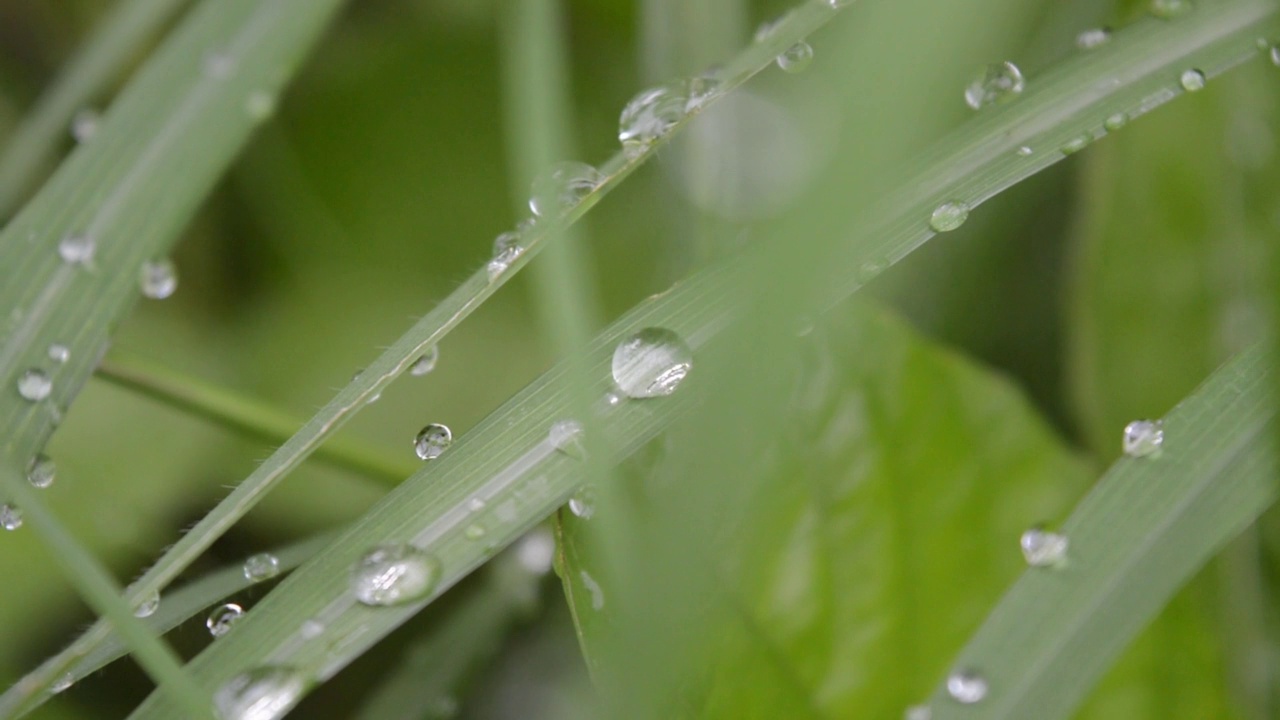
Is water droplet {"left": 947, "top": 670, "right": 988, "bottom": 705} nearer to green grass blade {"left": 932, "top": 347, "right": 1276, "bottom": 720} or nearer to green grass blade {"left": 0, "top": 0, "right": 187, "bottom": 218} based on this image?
green grass blade {"left": 932, "top": 347, "right": 1276, "bottom": 720}

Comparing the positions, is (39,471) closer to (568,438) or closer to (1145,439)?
(568,438)

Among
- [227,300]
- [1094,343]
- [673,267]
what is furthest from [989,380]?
[227,300]

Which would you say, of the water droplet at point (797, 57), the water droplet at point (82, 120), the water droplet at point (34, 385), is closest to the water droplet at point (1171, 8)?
the water droplet at point (797, 57)

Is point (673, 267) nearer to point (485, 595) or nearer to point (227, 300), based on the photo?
point (485, 595)

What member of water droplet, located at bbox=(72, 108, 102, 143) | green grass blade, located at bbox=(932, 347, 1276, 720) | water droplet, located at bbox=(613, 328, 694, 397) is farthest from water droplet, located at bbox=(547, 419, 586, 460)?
water droplet, located at bbox=(72, 108, 102, 143)

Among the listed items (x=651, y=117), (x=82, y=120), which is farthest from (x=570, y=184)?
(x=82, y=120)

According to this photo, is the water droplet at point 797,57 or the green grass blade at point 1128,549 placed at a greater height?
the water droplet at point 797,57

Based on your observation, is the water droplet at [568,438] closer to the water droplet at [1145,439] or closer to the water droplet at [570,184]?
the water droplet at [570,184]
